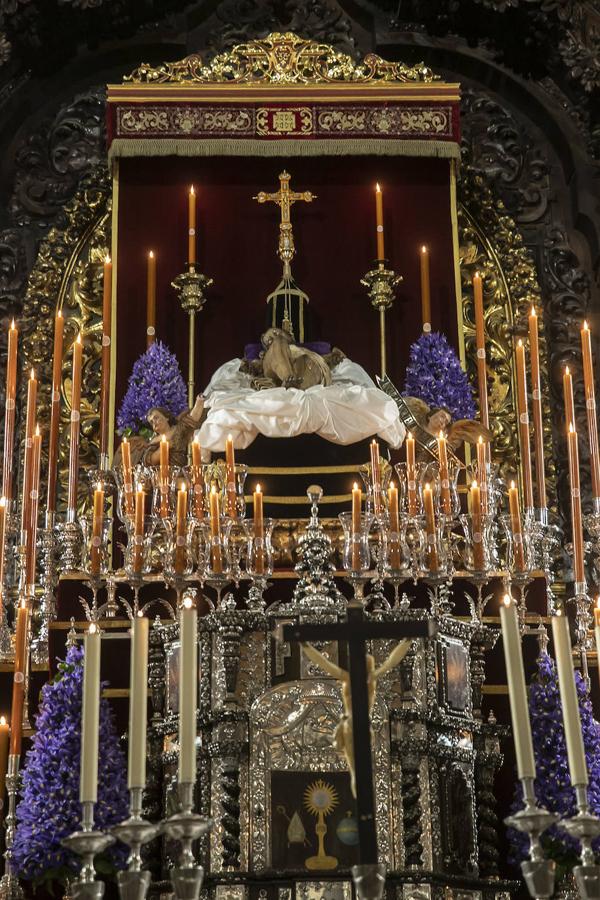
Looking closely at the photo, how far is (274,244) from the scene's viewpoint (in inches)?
449

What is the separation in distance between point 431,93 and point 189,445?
137 inches

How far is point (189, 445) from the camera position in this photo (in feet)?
31.6

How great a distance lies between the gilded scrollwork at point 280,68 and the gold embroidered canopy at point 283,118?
0.41ft

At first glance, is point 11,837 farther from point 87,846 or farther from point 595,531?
point 595,531

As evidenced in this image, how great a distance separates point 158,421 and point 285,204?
2.44 metres

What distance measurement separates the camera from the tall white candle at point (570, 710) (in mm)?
4789

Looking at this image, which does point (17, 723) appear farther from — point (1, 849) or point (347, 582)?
point (347, 582)

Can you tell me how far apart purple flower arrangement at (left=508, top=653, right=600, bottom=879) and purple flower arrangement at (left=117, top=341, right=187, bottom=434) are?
9.95ft

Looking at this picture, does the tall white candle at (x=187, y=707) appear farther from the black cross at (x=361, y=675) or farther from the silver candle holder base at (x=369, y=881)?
the silver candle holder base at (x=369, y=881)

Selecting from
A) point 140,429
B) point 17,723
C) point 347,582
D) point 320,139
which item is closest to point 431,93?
point 320,139

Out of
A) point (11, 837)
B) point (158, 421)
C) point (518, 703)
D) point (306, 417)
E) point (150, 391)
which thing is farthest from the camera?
point (150, 391)

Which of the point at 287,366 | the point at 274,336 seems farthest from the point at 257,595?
the point at 274,336

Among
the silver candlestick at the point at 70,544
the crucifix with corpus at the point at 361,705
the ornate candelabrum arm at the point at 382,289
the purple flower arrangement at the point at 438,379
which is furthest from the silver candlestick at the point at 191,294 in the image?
the crucifix with corpus at the point at 361,705

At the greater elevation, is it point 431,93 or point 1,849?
point 431,93
